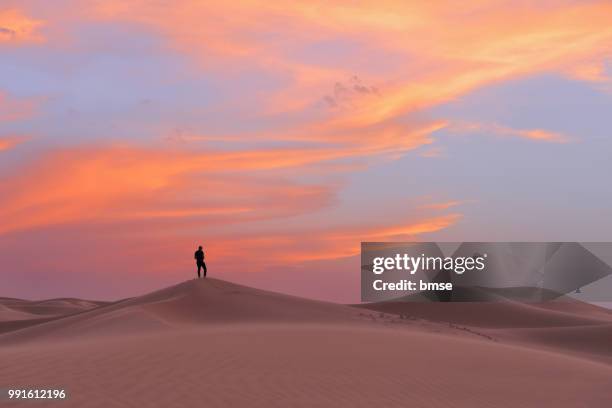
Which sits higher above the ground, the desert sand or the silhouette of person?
the silhouette of person

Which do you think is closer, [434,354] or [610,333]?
[434,354]

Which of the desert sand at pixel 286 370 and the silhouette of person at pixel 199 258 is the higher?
the silhouette of person at pixel 199 258

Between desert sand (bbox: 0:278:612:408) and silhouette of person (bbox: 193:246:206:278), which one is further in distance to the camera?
silhouette of person (bbox: 193:246:206:278)

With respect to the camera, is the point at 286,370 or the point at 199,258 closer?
the point at 286,370

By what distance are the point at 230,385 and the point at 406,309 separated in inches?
1661

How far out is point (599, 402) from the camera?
603 inches

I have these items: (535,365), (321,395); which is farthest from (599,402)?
(321,395)

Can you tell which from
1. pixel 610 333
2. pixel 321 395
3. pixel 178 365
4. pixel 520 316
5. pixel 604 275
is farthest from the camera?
pixel 604 275

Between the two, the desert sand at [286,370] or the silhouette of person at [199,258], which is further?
the silhouette of person at [199,258]

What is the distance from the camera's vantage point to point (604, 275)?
76625 mm

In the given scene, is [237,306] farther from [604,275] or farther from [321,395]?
[604,275]

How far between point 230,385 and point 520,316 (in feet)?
135

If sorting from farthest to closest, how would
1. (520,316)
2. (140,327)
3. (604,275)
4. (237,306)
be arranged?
(604,275), (520,316), (237,306), (140,327)

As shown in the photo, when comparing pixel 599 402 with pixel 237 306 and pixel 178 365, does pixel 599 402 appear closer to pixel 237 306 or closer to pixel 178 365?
pixel 178 365
